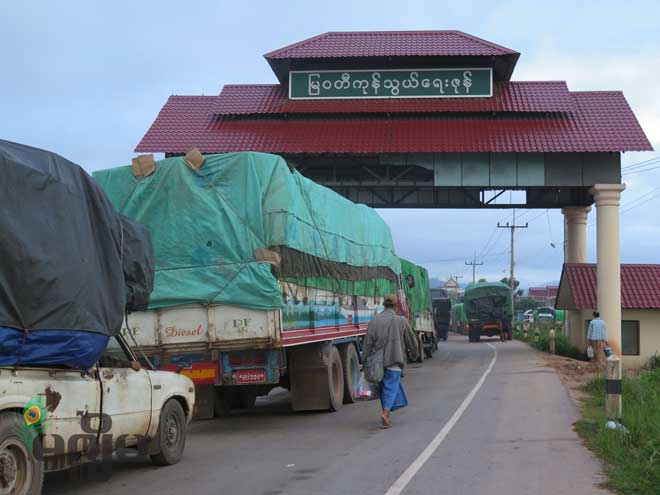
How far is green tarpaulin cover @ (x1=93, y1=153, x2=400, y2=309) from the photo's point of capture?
1189cm

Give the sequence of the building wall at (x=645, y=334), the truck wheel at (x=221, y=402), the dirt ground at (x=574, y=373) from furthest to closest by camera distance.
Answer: the building wall at (x=645, y=334) → the dirt ground at (x=574, y=373) → the truck wheel at (x=221, y=402)

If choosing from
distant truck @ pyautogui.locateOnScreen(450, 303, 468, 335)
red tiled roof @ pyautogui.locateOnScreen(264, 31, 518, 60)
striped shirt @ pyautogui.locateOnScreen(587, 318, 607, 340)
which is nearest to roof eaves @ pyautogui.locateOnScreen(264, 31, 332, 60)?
red tiled roof @ pyautogui.locateOnScreen(264, 31, 518, 60)

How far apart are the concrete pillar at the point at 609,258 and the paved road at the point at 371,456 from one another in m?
13.8

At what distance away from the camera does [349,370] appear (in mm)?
16172

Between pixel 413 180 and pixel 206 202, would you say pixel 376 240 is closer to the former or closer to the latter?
pixel 206 202

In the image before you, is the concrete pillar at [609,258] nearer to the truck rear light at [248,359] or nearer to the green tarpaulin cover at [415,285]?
the green tarpaulin cover at [415,285]

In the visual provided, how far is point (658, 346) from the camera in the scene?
3444 centimetres

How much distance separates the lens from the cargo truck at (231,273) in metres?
11.8

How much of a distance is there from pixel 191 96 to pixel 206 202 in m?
20.5

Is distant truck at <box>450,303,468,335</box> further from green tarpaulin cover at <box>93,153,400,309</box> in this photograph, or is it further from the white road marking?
green tarpaulin cover at <box>93,153,400,309</box>

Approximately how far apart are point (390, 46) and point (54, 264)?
25286mm

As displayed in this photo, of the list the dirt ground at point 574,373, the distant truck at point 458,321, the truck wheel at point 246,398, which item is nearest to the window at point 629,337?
the dirt ground at point 574,373

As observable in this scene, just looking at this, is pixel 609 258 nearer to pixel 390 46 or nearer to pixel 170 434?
pixel 390 46

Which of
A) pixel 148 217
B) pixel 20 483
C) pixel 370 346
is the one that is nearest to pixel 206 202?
pixel 148 217
